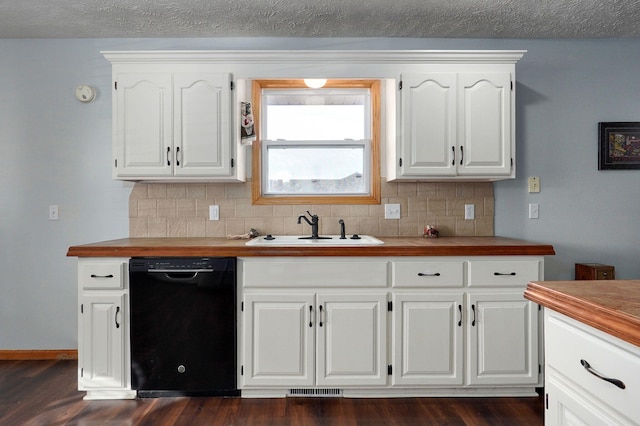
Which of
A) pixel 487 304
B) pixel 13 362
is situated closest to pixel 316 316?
pixel 487 304

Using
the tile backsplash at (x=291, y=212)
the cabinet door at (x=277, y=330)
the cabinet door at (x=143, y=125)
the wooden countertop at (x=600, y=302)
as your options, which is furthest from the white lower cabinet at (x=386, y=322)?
the wooden countertop at (x=600, y=302)

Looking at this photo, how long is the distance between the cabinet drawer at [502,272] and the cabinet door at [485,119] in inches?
25.9

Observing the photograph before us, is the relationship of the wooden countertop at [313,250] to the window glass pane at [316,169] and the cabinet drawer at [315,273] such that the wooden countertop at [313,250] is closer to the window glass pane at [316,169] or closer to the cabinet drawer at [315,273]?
the cabinet drawer at [315,273]

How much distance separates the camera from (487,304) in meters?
2.29

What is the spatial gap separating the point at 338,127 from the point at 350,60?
55 centimetres

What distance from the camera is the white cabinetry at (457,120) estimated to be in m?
2.61

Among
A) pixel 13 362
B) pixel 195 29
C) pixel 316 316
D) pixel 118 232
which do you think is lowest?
pixel 13 362

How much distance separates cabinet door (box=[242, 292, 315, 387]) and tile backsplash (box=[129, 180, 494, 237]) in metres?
0.76

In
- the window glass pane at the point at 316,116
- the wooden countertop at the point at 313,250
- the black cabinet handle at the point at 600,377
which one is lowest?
the black cabinet handle at the point at 600,377

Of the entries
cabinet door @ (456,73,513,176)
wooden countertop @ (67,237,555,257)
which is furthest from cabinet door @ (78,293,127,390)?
cabinet door @ (456,73,513,176)

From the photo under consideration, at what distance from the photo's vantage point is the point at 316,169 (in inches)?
120

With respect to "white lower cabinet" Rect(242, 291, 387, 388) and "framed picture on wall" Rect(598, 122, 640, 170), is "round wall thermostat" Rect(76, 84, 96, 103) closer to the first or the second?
"white lower cabinet" Rect(242, 291, 387, 388)

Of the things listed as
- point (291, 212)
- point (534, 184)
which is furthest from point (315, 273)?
point (534, 184)

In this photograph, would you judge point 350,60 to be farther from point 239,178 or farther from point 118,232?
point 118,232
